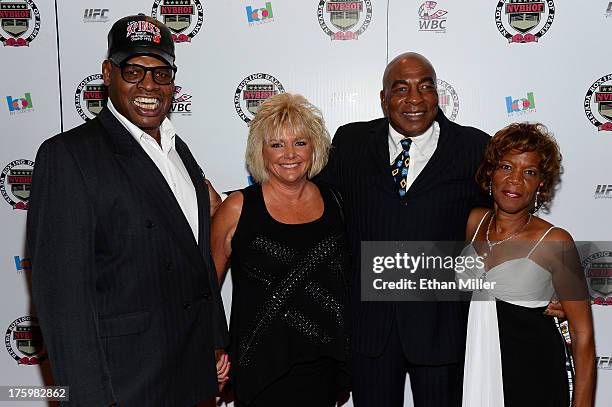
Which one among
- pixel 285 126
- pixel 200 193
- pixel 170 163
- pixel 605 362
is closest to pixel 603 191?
pixel 605 362

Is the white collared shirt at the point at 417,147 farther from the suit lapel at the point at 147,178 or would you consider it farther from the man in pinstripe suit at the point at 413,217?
the suit lapel at the point at 147,178

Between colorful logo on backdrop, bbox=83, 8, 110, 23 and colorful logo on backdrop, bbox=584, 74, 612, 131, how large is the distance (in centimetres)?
252

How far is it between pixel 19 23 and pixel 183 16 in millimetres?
882

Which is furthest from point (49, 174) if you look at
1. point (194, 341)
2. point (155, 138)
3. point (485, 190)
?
point (485, 190)

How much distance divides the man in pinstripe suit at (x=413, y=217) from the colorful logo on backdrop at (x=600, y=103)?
988 millimetres

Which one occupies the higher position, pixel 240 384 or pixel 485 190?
pixel 485 190

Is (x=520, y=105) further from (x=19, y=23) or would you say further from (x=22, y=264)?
(x=22, y=264)

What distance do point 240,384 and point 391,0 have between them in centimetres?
200

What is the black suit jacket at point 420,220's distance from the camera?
7.04ft

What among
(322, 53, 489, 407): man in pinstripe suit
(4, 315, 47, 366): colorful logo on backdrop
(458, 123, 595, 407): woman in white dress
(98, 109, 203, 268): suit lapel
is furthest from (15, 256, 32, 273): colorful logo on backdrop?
(458, 123, 595, 407): woman in white dress

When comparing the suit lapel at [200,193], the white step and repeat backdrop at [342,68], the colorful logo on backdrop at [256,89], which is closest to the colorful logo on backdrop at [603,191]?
the white step and repeat backdrop at [342,68]

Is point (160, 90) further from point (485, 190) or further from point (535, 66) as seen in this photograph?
point (535, 66)

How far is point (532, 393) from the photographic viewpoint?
1.96 m

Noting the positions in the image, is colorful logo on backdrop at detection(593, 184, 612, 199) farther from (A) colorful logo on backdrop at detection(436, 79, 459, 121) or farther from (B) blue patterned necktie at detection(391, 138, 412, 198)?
(B) blue patterned necktie at detection(391, 138, 412, 198)
